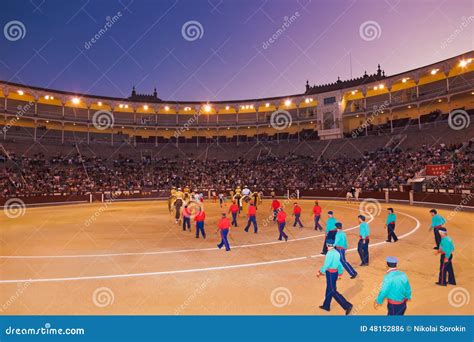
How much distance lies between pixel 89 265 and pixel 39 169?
3417cm

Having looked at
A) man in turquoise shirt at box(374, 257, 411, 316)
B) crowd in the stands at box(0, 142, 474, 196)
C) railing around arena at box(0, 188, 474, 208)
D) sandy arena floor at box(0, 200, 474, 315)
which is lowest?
sandy arena floor at box(0, 200, 474, 315)

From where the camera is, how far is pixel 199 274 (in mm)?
8273

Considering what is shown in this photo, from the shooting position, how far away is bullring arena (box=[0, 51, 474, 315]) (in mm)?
7125

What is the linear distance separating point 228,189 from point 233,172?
474 centimetres

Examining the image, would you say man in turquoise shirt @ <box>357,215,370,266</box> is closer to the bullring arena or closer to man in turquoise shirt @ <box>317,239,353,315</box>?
the bullring arena

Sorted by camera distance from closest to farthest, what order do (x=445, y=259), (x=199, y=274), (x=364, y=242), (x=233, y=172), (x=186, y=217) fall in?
(x=445, y=259) < (x=199, y=274) < (x=364, y=242) < (x=186, y=217) < (x=233, y=172)

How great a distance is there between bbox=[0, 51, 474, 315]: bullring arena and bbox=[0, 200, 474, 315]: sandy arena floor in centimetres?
5

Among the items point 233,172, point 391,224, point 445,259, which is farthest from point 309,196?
point 445,259

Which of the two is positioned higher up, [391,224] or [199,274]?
[391,224]

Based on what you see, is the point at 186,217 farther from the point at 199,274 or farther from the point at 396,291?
the point at 396,291

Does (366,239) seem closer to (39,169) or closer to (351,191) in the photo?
(351,191)

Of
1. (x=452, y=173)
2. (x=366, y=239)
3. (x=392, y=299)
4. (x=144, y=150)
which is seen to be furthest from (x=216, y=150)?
(x=392, y=299)

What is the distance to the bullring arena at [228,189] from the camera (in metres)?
7.12

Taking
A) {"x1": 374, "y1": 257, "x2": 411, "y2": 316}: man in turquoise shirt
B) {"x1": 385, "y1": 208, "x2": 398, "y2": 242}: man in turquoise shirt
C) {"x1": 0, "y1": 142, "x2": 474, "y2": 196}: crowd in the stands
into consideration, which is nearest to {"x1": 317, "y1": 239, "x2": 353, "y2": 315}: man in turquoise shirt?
{"x1": 374, "y1": 257, "x2": 411, "y2": 316}: man in turquoise shirt
